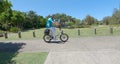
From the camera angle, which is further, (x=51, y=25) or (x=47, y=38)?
(x=47, y=38)

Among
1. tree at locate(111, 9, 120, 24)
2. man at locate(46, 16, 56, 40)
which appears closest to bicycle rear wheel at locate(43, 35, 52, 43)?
man at locate(46, 16, 56, 40)

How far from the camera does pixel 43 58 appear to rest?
332 inches

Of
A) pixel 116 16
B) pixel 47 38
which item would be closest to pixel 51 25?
pixel 47 38

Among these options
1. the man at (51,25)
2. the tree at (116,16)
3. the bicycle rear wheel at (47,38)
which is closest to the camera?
the man at (51,25)

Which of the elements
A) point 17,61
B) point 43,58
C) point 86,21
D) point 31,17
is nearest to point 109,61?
point 43,58

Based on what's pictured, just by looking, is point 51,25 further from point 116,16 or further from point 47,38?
→ point 116,16

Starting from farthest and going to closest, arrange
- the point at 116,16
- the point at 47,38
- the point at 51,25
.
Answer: the point at 116,16 → the point at 47,38 → the point at 51,25

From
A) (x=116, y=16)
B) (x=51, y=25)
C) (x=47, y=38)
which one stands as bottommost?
(x=47, y=38)

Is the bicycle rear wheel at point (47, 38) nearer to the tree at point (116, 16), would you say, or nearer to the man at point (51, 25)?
the man at point (51, 25)

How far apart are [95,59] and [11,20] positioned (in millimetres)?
44168

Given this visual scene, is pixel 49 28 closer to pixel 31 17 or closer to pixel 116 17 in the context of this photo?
pixel 116 17

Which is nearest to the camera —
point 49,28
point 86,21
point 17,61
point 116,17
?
point 17,61

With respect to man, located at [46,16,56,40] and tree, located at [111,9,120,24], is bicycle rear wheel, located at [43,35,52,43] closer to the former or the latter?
man, located at [46,16,56,40]

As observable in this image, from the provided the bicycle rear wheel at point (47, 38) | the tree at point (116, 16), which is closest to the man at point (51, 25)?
the bicycle rear wheel at point (47, 38)
